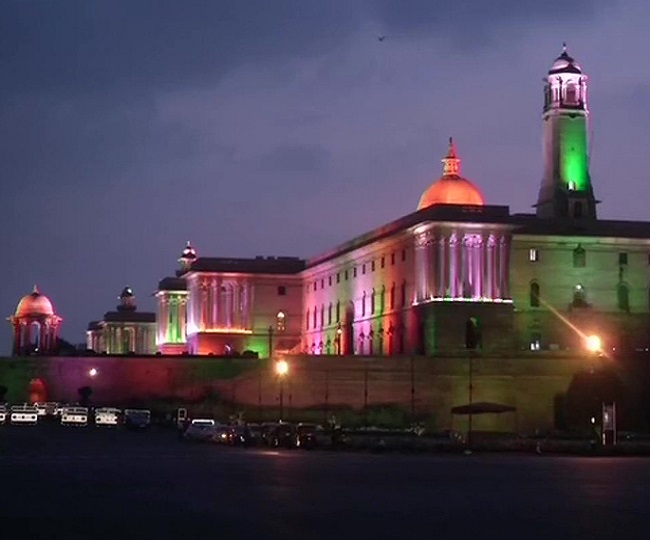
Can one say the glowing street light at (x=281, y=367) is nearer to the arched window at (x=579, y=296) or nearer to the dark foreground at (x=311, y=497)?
the arched window at (x=579, y=296)

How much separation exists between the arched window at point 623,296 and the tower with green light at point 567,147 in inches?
260

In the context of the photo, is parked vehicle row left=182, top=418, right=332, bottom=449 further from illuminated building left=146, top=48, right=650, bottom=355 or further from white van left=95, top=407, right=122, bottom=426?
illuminated building left=146, top=48, right=650, bottom=355

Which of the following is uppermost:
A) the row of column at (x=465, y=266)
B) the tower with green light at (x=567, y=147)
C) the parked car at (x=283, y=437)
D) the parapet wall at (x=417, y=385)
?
the tower with green light at (x=567, y=147)

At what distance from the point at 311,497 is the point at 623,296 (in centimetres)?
8051

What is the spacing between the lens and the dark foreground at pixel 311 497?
2455 cm

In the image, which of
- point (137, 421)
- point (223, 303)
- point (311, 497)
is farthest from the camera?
point (223, 303)

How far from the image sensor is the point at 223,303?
13625cm

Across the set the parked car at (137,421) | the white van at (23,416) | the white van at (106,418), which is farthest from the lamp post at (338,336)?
the parked car at (137,421)

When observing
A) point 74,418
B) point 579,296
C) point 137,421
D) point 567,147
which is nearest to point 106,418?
point 74,418

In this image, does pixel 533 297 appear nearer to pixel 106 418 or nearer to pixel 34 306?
pixel 106 418

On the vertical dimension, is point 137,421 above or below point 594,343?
below

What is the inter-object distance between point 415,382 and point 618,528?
234 feet

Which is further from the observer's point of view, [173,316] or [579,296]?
A: [173,316]

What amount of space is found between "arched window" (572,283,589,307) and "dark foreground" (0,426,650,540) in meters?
56.2
